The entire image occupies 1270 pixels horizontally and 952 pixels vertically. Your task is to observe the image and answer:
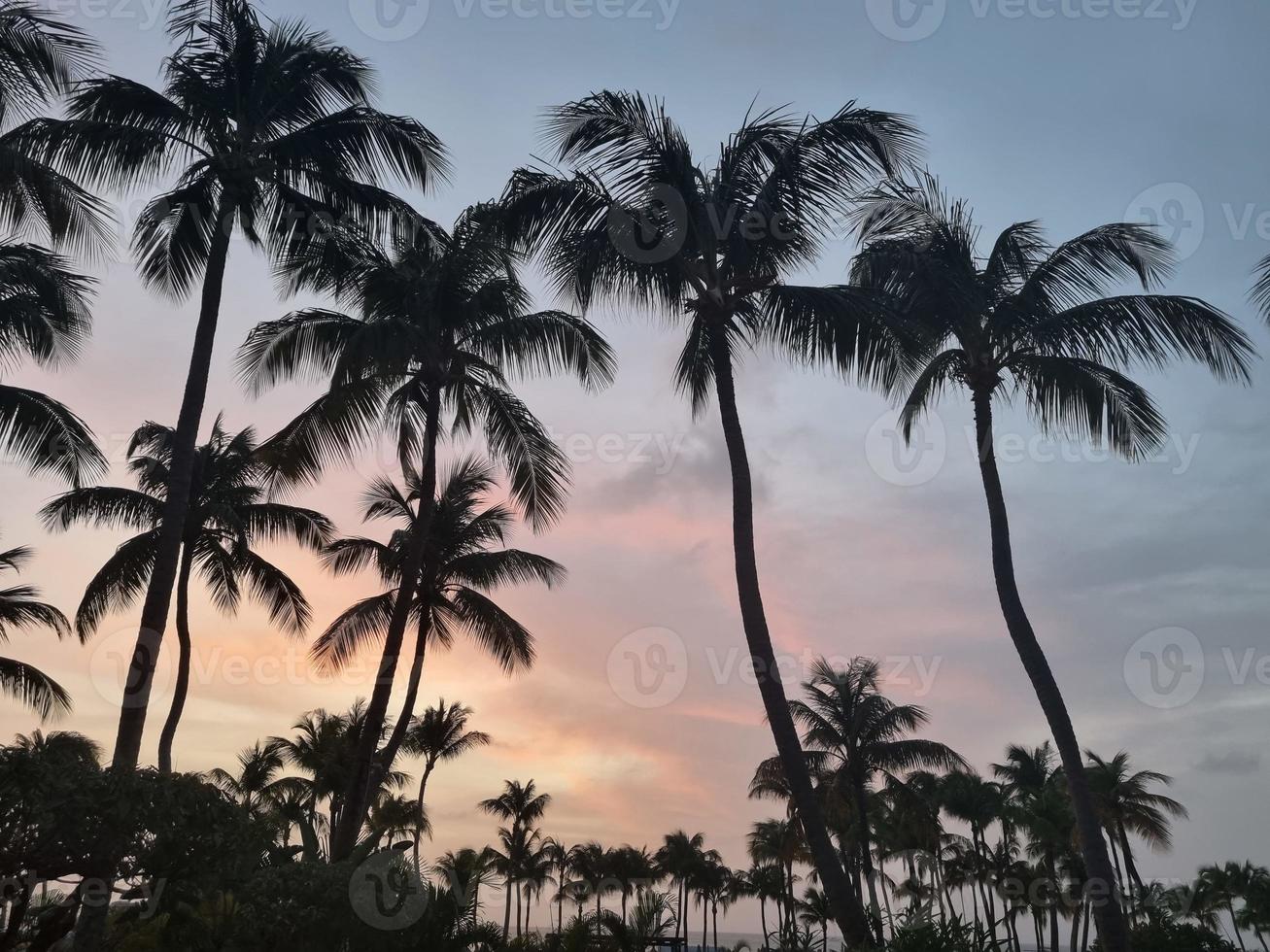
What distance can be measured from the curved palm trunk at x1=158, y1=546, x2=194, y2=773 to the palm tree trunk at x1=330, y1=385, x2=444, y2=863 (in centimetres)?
982

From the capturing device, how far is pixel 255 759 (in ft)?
139

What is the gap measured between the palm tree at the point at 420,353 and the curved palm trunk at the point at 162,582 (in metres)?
3.28

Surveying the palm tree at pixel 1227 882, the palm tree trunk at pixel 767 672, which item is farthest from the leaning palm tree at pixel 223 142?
the palm tree at pixel 1227 882

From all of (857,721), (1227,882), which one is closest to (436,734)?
(857,721)

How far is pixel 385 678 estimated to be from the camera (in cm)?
1856

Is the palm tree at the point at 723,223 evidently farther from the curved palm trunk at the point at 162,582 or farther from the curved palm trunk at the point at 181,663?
the curved palm trunk at the point at 181,663

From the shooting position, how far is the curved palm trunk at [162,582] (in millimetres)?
11781

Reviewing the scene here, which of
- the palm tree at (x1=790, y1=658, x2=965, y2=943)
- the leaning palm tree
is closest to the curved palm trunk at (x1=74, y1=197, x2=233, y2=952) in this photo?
the leaning palm tree

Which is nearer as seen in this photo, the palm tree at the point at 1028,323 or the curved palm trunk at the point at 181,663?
the palm tree at the point at 1028,323

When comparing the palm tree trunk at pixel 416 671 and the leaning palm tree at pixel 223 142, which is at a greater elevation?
the leaning palm tree at pixel 223 142

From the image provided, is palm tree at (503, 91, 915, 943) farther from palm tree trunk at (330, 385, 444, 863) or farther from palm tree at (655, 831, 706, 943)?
palm tree at (655, 831, 706, 943)
